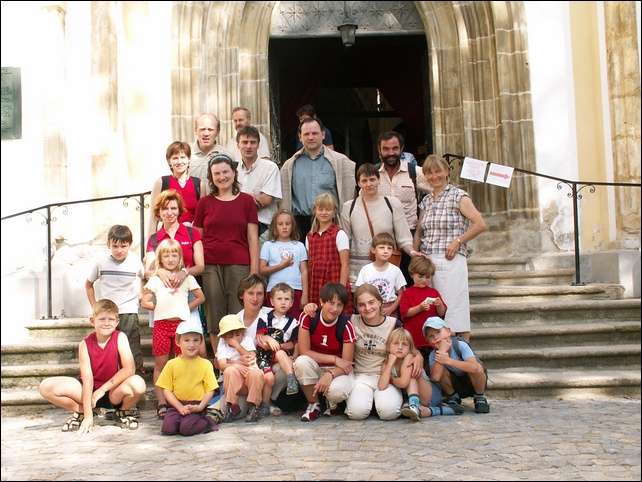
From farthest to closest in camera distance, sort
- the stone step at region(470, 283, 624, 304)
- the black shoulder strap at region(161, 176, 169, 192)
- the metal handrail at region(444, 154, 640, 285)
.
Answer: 1. the metal handrail at region(444, 154, 640, 285)
2. the stone step at region(470, 283, 624, 304)
3. the black shoulder strap at region(161, 176, 169, 192)

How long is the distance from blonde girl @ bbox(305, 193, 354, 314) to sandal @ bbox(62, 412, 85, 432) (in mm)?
1900

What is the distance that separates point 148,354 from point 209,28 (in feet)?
14.8

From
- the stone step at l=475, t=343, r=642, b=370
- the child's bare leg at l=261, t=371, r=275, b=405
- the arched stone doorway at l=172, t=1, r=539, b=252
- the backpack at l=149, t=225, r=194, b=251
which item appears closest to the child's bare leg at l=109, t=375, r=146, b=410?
the child's bare leg at l=261, t=371, r=275, b=405

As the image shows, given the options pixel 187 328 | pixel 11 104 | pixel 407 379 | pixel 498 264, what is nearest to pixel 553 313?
pixel 498 264

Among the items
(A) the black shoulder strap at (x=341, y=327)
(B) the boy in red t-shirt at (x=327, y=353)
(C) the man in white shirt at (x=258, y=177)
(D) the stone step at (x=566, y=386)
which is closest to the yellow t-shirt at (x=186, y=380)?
(B) the boy in red t-shirt at (x=327, y=353)

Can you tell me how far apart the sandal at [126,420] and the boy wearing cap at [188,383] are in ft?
0.95

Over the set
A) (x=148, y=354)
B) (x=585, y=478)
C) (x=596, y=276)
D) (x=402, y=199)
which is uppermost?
(x=402, y=199)

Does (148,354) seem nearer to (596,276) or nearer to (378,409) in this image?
(378,409)

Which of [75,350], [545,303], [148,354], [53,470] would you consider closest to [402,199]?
[545,303]

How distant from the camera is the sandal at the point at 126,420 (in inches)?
211

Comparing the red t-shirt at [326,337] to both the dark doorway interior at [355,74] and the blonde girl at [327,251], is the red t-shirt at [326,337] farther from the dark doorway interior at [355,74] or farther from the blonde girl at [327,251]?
the dark doorway interior at [355,74]

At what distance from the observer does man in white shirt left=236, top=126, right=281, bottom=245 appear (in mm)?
6566

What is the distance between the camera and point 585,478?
12.6 ft

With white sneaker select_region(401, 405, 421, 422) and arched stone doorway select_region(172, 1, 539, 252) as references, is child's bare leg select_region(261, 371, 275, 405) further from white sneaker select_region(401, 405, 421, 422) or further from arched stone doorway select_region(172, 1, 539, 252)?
arched stone doorway select_region(172, 1, 539, 252)
